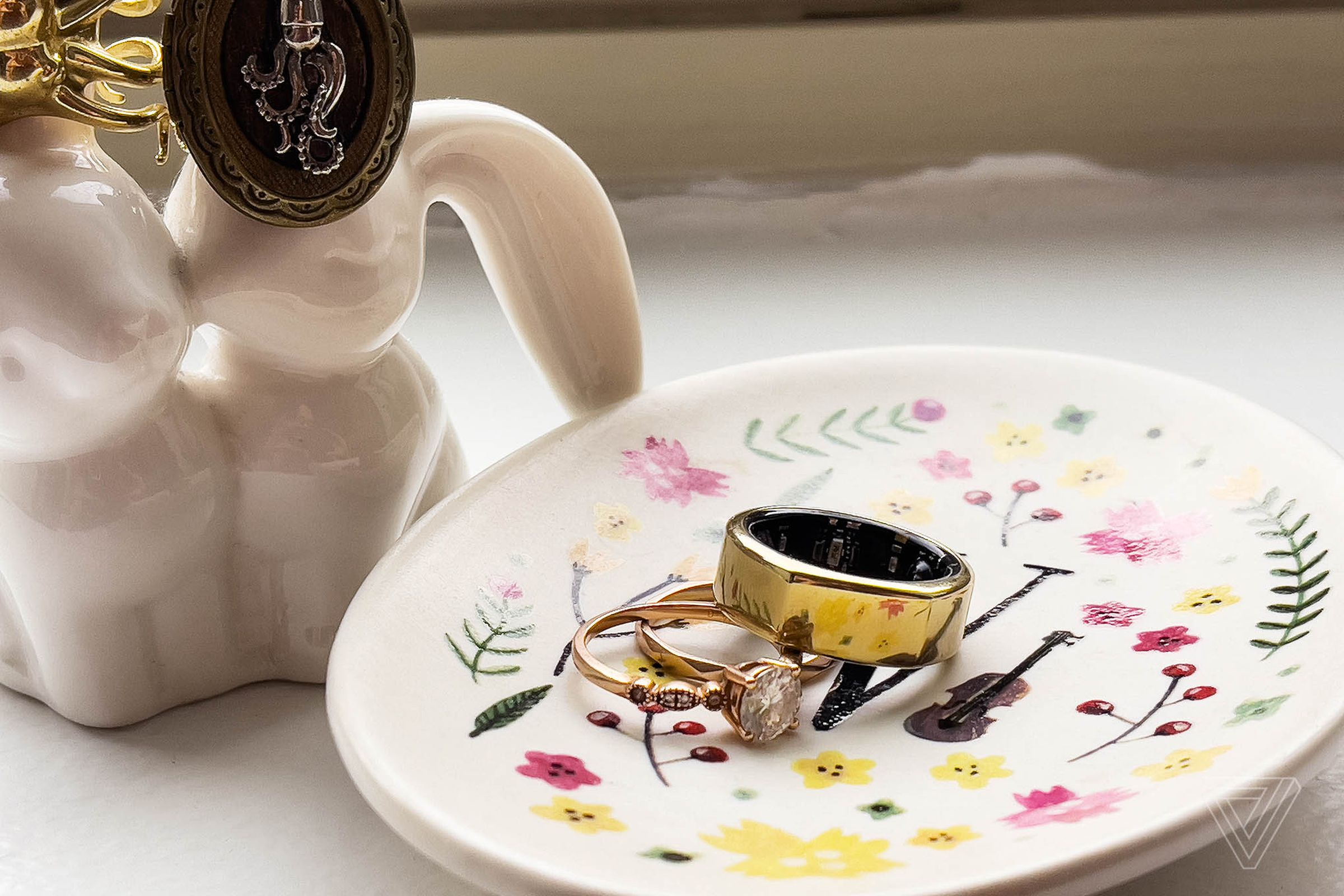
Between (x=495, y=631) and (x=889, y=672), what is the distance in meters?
0.12

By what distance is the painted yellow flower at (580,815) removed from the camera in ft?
1.14

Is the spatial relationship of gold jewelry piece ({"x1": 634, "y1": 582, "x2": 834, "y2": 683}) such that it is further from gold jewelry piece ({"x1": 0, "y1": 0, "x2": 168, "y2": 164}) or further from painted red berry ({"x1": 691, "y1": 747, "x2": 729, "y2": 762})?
gold jewelry piece ({"x1": 0, "y1": 0, "x2": 168, "y2": 164})

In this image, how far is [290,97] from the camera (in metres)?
0.41

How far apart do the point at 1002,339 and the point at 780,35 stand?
335 millimetres

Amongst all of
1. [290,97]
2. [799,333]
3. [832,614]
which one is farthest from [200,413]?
[799,333]

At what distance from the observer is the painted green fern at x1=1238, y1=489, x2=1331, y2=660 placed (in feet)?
1.34

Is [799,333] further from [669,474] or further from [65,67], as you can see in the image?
[65,67]

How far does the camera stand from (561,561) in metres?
0.48

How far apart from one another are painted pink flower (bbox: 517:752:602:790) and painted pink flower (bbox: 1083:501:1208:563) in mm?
208

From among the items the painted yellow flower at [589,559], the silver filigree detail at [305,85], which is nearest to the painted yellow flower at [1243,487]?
the painted yellow flower at [589,559]

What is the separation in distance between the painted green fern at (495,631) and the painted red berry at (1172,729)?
18 centimetres

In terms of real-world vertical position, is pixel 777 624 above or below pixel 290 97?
below

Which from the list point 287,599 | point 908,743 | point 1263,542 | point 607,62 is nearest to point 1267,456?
point 1263,542

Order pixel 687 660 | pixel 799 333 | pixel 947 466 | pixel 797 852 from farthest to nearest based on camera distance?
pixel 799 333 → pixel 947 466 → pixel 687 660 → pixel 797 852
